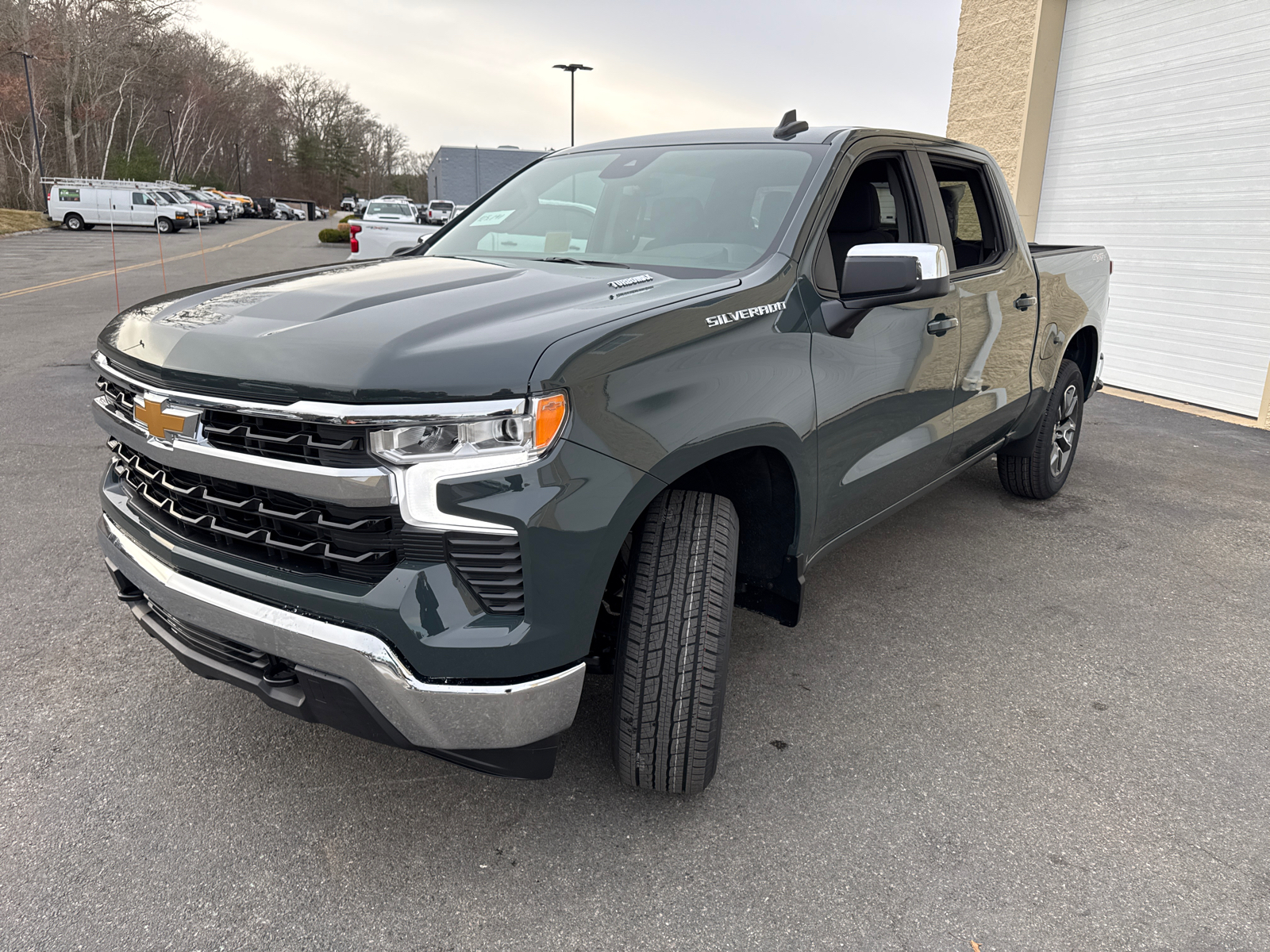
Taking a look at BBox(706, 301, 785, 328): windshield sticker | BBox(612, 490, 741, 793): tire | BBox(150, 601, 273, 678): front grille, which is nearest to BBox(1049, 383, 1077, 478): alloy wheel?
BBox(706, 301, 785, 328): windshield sticker

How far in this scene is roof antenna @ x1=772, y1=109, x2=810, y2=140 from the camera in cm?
332

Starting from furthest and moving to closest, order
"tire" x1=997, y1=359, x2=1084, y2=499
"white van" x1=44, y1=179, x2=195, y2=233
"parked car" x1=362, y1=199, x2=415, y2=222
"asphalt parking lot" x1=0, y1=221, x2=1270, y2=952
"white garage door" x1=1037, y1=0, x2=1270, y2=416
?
"white van" x1=44, y1=179, x2=195, y2=233
"parked car" x1=362, y1=199, x2=415, y2=222
"white garage door" x1=1037, y1=0, x2=1270, y2=416
"tire" x1=997, y1=359, x2=1084, y2=499
"asphalt parking lot" x1=0, y1=221, x2=1270, y2=952

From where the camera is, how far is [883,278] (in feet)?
8.69

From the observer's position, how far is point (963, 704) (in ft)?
10.1

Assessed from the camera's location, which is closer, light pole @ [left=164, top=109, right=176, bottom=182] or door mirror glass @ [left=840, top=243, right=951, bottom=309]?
door mirror glass @ [left=840, top=243, right=951, bottom=309]

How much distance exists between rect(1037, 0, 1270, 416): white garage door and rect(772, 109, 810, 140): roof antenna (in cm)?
723

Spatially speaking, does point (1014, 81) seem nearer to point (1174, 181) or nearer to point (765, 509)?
point (1174, 181)

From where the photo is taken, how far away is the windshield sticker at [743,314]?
2.34 metres

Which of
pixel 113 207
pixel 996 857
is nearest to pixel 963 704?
pixel 996 857

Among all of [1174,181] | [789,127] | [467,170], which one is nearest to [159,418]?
[789,127]

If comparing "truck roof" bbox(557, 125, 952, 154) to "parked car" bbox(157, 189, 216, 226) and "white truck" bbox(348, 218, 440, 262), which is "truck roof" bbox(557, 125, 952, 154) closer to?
"white truck" bbox(348, 218, 440, 262)

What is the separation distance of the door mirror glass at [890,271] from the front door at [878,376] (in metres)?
0.11

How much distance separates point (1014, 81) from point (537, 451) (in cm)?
1123

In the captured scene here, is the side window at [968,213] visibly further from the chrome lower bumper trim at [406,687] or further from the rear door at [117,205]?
the rear door at [117,205]
